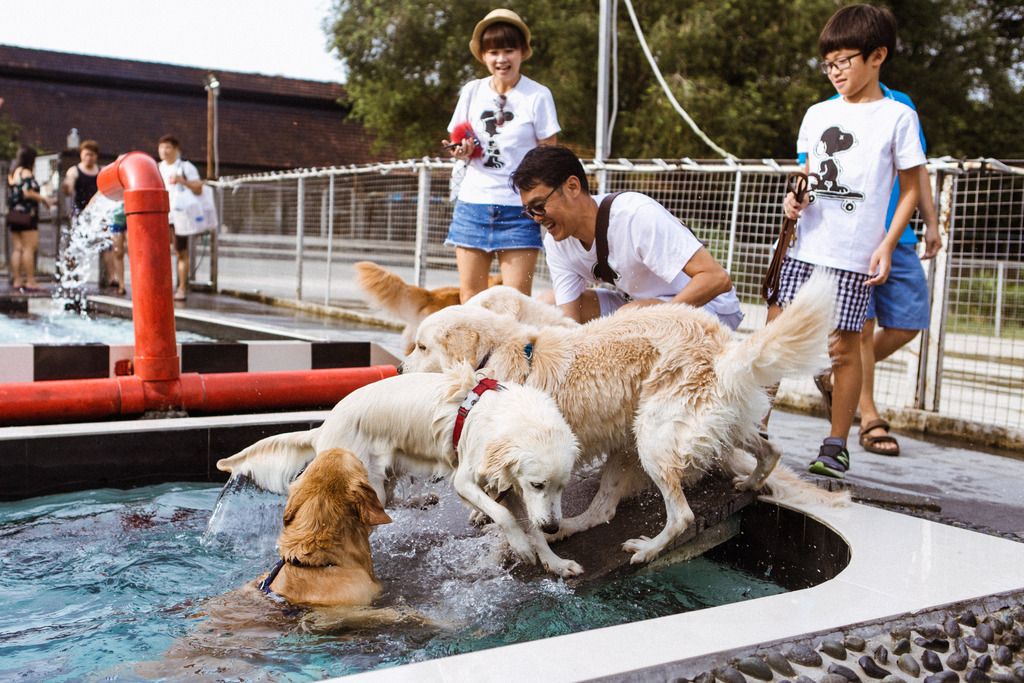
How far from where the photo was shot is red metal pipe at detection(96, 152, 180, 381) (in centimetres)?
516

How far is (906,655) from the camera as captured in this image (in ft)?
8.18

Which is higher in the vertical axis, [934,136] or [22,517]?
[934,136]

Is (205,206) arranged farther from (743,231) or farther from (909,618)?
(909,618)

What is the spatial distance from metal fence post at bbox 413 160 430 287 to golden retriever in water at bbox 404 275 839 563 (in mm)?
7150

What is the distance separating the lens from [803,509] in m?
3.82

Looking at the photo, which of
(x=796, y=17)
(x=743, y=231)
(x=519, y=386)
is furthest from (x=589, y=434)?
(x=796, y=17)

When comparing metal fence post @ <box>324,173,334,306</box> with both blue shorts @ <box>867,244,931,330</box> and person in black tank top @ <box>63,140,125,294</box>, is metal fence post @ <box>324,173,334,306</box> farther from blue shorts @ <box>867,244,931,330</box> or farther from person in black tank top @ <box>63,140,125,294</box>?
blue shorts @ <box>867,244,931,330</box>

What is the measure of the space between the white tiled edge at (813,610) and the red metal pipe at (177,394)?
125 inches

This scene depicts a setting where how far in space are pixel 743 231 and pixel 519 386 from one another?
214 inches

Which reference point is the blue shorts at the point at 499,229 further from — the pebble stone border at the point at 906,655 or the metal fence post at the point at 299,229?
the metal fence post at the point at 299,229

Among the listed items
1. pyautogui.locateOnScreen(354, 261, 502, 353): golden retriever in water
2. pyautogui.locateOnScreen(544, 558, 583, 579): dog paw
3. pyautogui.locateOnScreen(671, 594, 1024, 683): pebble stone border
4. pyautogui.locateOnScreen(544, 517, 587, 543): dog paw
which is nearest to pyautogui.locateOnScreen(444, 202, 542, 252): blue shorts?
pyautogui.locateOnScreen(354, 261, 502, 353): golden retriever in water

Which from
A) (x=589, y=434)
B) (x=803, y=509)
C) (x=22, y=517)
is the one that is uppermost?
(x=589, y=434)

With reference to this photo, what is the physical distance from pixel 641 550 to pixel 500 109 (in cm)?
319

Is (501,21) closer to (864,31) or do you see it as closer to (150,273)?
(864,31)
